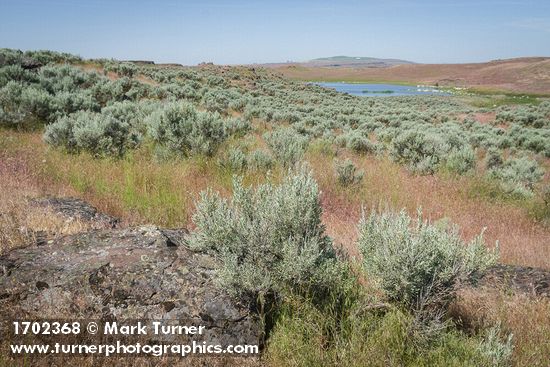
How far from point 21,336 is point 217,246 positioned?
1.54 meters

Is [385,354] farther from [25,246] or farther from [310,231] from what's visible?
[25,246]

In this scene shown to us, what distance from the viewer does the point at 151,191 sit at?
629 centimetres

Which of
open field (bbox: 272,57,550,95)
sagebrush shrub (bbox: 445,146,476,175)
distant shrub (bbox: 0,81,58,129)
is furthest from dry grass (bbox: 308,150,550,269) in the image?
open field (bbox: 272,57,550,95)

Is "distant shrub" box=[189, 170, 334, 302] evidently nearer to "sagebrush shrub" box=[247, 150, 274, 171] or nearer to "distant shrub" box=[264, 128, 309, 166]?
"sagebrush shrub" box=[247, 150, 274, 171]

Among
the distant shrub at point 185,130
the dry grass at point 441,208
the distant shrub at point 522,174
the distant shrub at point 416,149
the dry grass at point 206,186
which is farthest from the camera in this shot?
the distant shrub at point 416,149

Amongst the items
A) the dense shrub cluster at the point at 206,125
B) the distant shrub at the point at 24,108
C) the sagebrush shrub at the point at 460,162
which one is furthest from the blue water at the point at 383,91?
the distant shrub at the point at 24,108

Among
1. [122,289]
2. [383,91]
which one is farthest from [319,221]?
[383,91]

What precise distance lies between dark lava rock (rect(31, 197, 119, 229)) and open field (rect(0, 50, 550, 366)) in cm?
16

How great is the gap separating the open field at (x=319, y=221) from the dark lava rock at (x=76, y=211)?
16 centimetres

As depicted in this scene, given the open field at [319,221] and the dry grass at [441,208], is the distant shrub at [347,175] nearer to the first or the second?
the open field at [319,221]

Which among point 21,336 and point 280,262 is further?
point 280,262

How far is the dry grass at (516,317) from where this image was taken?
2.96 metres

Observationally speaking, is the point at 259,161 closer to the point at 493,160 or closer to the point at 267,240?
the point at 267,240

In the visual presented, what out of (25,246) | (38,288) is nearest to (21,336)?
(38,288)
